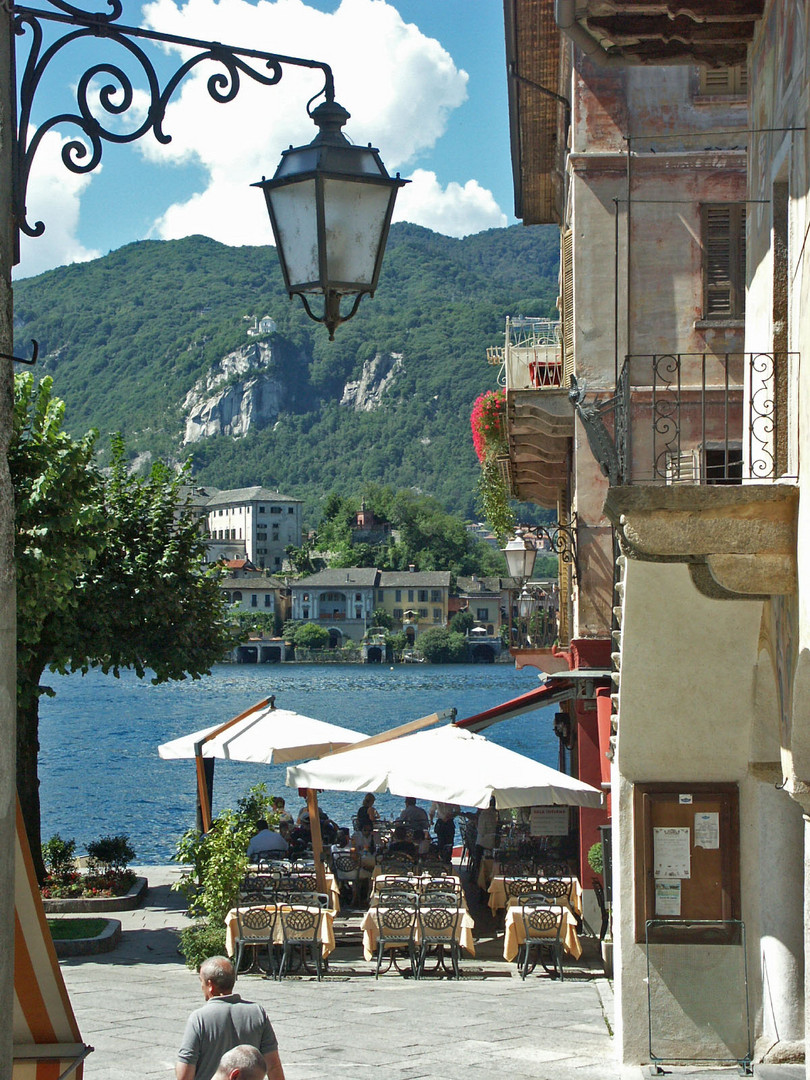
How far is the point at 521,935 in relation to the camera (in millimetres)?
14953

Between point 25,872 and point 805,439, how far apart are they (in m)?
3.77

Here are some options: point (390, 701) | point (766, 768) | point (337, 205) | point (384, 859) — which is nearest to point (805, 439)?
point (337, 205)

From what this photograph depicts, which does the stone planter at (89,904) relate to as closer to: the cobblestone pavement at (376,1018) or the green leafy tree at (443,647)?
the cobblestone pavement at (376,1018)

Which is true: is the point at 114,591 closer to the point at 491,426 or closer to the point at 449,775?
the point at 449,775

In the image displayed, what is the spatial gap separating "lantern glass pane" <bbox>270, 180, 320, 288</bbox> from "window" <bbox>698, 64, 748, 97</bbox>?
12924 millimetres

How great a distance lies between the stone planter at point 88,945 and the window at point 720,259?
10.5 meters

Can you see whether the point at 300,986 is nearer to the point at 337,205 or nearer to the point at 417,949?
the point at 417,949

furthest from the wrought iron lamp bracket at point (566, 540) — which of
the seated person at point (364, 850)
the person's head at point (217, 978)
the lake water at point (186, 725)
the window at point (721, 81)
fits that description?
the lake water at point (186, 725)

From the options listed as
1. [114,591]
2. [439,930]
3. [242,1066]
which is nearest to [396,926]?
[439,930]

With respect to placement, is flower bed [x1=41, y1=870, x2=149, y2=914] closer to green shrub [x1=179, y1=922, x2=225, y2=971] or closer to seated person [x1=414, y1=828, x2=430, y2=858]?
seated person [x1=414, y1=828, x2=430, y2=858]

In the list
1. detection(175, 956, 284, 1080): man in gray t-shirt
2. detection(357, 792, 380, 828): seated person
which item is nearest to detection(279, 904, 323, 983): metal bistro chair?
detection(357, 792, 380, 828): seated person

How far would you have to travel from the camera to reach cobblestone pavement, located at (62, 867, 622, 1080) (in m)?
10.5

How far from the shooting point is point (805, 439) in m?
6.03

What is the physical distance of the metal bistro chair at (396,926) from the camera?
1466 cm
